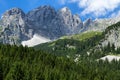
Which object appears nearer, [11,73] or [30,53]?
[11,73]

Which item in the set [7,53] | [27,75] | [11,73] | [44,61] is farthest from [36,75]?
[44,61]

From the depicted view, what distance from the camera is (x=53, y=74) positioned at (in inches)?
5241

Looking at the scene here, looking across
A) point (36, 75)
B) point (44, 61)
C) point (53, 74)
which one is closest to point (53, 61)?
point (44, 61)

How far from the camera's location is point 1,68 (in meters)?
121

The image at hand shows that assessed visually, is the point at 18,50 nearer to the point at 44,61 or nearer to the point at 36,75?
the point at 44,61

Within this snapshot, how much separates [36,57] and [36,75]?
6407 cm

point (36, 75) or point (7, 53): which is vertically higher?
point (7, 53)

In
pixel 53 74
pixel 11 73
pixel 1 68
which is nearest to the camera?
pixel 11 73

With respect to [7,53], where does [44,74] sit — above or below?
below

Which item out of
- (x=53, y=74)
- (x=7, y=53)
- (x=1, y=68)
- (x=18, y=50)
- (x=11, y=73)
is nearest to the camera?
(x=11, y=73)

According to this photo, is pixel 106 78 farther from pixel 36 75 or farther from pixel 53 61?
pixel 36 75

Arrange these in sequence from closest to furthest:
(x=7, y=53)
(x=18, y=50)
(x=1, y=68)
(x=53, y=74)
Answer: (x=1, y=68) < (x=53, y=74) < (x=7, y=53) < (x=18, y=50)

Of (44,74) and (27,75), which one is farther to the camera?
(44,74)

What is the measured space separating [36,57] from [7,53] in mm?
22247
